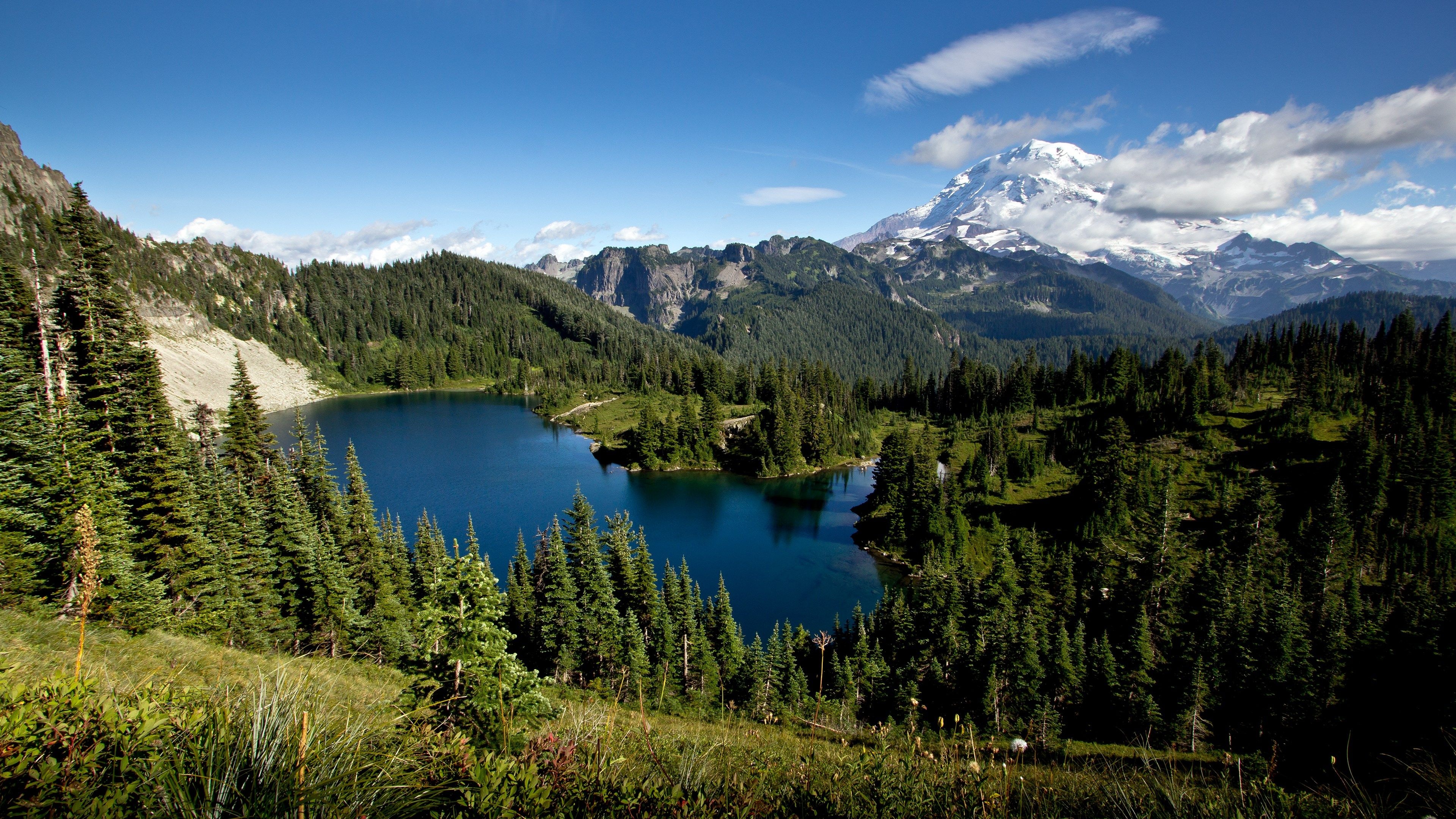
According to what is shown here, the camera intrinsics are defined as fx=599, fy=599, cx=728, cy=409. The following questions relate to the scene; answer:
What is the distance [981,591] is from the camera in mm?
41562

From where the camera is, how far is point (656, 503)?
83.4 meters

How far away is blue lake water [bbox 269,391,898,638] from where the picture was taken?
192 ft

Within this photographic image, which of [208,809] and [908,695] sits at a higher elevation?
[208,809]

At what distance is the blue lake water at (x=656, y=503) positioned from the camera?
58.5 meters

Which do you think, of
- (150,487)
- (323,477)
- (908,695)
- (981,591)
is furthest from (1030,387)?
(150,487)

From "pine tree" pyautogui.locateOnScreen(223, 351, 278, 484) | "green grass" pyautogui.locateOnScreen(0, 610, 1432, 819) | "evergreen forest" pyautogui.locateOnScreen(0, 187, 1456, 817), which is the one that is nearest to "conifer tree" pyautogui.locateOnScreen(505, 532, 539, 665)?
"evergreen forest" pyautogui.locateOnScreen(0, 187, 1456, 817)

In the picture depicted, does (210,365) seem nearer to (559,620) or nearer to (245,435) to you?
(245,435)

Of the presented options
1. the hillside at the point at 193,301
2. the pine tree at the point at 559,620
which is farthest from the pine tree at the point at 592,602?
the hillside at the point at 193,301

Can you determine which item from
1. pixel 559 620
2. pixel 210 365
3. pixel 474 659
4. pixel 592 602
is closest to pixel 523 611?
pixel 559 620

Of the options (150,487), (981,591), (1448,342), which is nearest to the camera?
(150,487)

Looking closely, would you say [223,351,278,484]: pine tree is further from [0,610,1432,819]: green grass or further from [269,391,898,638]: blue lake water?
[0,610,1432,819]: green grass

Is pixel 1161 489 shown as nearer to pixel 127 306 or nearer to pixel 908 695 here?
pixel 908 695

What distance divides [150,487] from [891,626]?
4033 centimetres

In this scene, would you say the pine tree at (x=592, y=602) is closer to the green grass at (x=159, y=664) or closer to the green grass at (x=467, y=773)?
the green grass at (x=159, y=664)
